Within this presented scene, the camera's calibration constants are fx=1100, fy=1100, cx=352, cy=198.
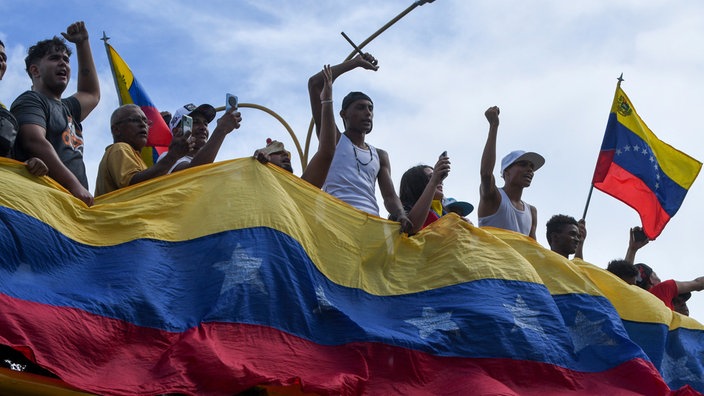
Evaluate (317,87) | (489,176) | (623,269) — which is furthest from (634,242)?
(317,87)

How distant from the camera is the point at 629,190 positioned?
11.6 metres

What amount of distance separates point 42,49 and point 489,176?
3502 mm

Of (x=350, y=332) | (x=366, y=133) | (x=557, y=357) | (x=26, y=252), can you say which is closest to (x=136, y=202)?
(x=26, y=252)

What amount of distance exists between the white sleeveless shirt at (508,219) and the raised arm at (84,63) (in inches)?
123

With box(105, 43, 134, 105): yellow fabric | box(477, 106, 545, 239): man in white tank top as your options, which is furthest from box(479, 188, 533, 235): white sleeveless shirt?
box(105, 43, 134, 105): yellow fabric

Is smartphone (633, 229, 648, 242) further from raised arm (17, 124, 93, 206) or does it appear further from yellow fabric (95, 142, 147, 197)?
raised arm (17, 124, 93, 206)

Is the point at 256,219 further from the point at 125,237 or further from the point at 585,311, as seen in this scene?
the point at 585,311

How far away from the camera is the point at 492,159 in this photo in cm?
859

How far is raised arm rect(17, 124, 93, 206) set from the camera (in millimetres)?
6238

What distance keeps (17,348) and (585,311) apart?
404 centimetres

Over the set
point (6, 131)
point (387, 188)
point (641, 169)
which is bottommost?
point (6, 131)

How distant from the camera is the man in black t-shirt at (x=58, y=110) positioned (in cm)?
627

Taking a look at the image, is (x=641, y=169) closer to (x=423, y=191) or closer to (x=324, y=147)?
(x=423, y=191)

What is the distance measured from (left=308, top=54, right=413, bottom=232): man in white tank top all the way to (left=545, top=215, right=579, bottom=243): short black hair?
6.55 feet
